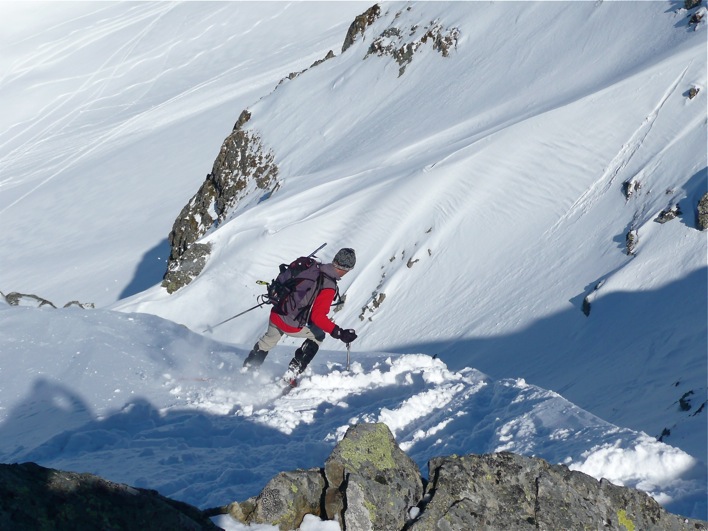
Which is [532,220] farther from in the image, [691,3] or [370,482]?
[370,482]

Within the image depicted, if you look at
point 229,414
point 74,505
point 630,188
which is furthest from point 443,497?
point 630,188

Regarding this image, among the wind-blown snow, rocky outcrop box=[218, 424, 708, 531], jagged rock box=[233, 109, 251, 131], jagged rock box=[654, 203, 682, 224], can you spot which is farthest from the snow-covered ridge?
jagged rock box=[233, 109, 251, 131]

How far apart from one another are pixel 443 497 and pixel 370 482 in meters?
0.47

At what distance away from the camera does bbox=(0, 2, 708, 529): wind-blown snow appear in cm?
832

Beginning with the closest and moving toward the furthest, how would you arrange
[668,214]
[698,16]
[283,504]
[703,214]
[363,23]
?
[283,504] < [703,214] < [668,214] < [698,16] < [363,23]

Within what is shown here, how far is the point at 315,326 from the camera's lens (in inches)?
392

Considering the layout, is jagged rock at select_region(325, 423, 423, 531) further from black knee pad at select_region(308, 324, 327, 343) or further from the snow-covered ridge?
black knee pad at select_region(308, 324, 327, 343)

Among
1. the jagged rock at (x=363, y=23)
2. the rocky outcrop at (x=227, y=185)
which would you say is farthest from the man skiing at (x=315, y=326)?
the jagged rock at (x=363, y=23)

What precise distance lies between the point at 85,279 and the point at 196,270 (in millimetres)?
12001

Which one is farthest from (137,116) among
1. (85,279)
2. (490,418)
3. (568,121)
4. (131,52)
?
(490,418)

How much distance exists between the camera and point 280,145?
98.3ft

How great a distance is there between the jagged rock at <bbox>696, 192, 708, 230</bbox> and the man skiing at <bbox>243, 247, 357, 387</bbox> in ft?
23.2

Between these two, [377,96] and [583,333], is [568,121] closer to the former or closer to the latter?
[583,333]

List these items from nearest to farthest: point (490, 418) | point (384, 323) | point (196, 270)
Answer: point (490, 418)
point (384, 323)
point (196, 270)
